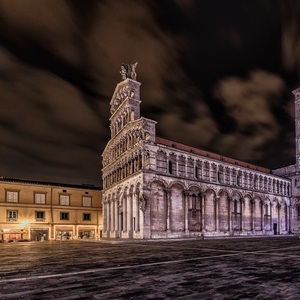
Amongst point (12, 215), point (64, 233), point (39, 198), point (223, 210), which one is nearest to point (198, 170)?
point (223, 210)

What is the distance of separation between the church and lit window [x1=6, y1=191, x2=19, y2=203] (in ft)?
47.2

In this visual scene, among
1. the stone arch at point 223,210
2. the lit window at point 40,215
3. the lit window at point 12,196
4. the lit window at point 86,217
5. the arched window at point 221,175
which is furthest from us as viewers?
the lit window at point 86,217

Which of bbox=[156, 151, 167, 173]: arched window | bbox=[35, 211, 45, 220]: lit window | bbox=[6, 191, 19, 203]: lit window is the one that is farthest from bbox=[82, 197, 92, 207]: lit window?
bbox=[156, 151, 167, 173]: arched window

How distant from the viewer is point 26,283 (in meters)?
8.62

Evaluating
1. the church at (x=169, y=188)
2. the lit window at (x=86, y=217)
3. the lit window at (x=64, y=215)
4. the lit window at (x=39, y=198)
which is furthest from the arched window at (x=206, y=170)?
the lit window at (x=39, y=198)

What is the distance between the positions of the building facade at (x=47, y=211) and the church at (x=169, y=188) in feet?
20.9

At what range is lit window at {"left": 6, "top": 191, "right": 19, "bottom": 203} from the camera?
159 ft

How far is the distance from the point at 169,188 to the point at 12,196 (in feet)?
87.6

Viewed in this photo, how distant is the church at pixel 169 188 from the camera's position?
38500 mm

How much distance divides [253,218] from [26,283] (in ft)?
164

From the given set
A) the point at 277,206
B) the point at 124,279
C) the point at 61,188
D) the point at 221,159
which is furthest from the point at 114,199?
the point at 124,279

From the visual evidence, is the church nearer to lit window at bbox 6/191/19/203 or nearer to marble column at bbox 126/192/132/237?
marble column at bbox 126/192/132/237

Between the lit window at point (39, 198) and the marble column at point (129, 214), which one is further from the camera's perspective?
the lit window at point (39, 198)

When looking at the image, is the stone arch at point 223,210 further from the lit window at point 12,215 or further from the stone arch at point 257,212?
the lit window at point 12,215
